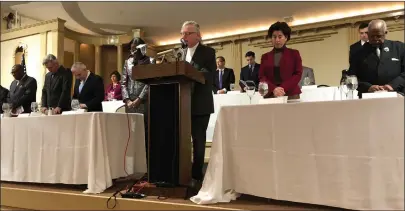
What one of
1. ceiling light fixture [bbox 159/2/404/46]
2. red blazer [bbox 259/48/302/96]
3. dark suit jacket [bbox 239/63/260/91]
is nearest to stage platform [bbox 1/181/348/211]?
red blazer [bbox 259/48/302/96]

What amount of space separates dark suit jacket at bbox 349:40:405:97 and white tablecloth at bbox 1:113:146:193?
1.56 metres

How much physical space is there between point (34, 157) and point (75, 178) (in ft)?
1.38

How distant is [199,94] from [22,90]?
1890mm

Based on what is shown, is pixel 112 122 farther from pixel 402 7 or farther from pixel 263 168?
pixel 402 7

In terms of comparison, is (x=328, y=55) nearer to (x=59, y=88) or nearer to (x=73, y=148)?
(x=59, y=88)

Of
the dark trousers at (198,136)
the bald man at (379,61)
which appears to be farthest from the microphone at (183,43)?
the bald man at (379,61)

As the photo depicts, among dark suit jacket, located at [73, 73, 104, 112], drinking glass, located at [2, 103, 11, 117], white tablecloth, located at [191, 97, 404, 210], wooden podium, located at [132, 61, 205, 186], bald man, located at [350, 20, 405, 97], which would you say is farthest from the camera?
dark suit jacket, located at [73, 73, 104, 112]

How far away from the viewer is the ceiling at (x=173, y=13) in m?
6.23

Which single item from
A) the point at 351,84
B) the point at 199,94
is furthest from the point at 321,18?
the point at 351,84

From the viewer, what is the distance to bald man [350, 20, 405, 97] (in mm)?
2049

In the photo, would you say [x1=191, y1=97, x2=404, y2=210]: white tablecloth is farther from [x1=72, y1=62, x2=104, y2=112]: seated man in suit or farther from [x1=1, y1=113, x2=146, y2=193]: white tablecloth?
[x1=72, y1=62, x2=104, y2=112]: seated man in suit

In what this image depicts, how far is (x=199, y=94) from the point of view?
2.16 m

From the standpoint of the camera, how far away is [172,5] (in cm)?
630

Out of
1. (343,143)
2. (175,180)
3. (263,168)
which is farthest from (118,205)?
(343,143)
